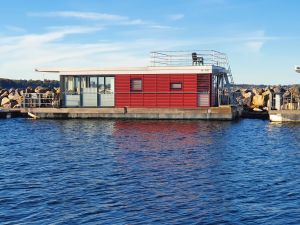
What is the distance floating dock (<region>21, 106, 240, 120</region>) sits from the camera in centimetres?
4916

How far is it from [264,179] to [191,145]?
36.7ft

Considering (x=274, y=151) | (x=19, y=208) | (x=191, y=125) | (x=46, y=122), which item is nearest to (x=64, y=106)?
(x=46, y=122)

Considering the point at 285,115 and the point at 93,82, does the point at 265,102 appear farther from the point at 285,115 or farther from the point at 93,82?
the point at 93,82

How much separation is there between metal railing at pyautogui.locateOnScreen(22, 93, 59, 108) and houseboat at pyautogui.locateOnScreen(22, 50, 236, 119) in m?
1.84

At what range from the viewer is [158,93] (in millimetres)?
51938

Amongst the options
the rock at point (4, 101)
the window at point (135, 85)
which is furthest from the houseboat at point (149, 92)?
the rock at point (4, 101)

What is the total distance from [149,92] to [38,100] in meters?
14.4

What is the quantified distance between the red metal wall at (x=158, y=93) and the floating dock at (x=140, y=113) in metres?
1.17

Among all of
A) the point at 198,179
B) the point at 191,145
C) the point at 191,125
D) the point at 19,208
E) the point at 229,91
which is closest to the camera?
the point at 19,208

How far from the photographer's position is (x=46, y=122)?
52.1 m

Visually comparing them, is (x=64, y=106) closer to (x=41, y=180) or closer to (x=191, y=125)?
(x=191, y=125)

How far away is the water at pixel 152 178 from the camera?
633 inches

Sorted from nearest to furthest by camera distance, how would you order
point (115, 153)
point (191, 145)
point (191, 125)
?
point (115, 153)
point (191, 145)
point (191, 125)

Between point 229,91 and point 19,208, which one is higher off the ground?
point 229,91
